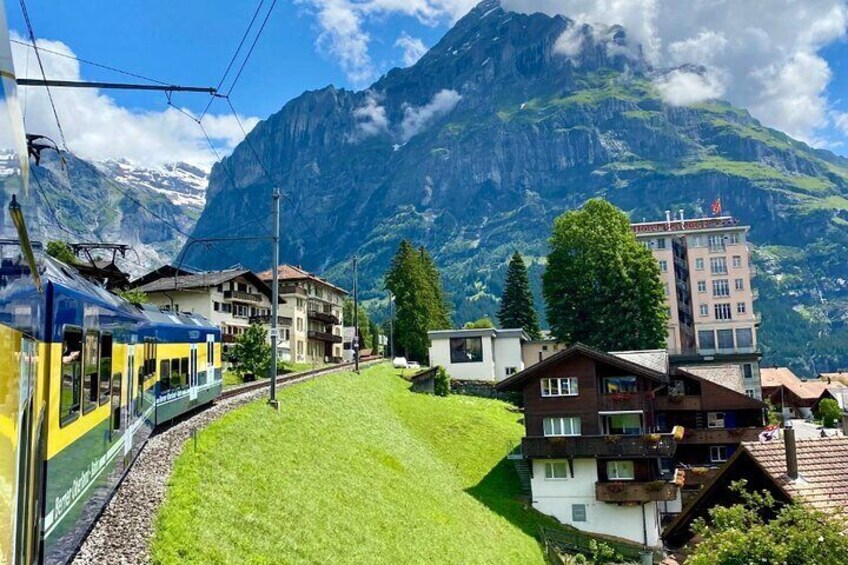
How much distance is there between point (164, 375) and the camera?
67.8 ft

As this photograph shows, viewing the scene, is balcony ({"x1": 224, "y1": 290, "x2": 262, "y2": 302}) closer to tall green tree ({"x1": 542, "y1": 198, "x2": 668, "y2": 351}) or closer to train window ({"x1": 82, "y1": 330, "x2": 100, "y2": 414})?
tall green tree ({"x1": 542, "y1": 198, "x2": 668, "y2": 351})

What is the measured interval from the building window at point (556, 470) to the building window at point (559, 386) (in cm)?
378

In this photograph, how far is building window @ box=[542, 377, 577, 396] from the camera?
3997cm

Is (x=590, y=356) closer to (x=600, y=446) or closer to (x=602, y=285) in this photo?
(x=600, y=446)

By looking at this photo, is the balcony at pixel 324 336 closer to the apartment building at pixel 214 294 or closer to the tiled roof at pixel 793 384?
the apartment building at pixel 214 294

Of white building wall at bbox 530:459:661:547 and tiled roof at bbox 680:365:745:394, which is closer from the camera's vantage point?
white building wall at bbox 530:459:661:547

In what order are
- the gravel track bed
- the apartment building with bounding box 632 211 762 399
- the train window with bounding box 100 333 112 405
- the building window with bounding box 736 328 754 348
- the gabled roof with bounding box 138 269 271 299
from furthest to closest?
the apartment building with bounding box 632 211 762 399, the building window with bounding box 736 328 754 348, the gabled roof with bounding box 138 269 271 299, the gravel track bed, the train window with bounding box 100 333 112 405

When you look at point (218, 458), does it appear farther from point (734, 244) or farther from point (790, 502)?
point (734, 244)

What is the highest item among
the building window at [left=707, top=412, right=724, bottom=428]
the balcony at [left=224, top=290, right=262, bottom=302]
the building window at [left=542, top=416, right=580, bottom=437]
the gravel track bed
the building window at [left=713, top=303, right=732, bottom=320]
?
the balcony at [left=224, top=290, right=262, bottom=302]

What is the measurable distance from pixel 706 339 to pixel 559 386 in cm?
5371

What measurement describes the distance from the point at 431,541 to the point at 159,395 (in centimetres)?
958

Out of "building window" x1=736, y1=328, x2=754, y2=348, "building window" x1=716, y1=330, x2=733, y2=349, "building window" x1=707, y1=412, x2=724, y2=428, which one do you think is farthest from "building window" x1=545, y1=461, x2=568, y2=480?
"building window" x1=736, y1=328, x2=754, y2=348

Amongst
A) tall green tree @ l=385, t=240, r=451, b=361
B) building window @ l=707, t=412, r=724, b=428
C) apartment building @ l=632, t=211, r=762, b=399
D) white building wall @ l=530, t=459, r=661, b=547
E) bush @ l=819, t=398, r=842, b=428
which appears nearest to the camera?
white building wall @ l=530, t=459, r=661, b=547

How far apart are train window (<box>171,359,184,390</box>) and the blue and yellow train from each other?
480 centimetres
